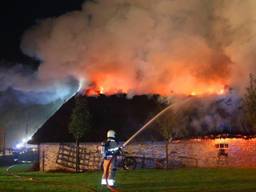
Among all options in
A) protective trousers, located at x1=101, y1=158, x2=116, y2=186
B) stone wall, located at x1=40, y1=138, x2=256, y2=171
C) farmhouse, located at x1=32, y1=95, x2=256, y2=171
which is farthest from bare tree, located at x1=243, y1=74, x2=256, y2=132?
protective trousers, located at x1=101, y1=158, x2=116, y2=186

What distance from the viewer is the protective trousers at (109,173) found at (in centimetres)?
1605

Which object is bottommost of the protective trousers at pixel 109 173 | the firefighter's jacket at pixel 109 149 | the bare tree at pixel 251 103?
the protective trousers at pixel 109 173

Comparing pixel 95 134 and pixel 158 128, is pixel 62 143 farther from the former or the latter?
pixel 158 128

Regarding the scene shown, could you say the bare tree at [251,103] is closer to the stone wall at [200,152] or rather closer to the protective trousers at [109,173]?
the stone wall at [200,152]

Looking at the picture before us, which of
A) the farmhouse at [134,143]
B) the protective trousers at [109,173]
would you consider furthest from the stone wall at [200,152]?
the protective trousers at [109,173]

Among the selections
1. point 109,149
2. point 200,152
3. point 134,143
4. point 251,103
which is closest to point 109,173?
point 109,149

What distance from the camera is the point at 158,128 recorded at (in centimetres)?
3005

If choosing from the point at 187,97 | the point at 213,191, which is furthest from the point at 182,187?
the point at 187,97

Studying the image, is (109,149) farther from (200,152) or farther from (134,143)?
(134,143)

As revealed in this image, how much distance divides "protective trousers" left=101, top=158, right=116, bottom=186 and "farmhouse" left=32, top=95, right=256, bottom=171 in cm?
1331

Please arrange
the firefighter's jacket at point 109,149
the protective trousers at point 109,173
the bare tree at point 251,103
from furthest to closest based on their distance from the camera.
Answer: the bare tree at point 251,103, the firefighter's jacket at point 109,149, the protective trousers at point 109,173

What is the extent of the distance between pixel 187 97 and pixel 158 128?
2.80 meters

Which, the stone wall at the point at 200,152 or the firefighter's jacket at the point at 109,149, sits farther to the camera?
the stone wall at the point at 200,152

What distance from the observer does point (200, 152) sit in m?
30.0
